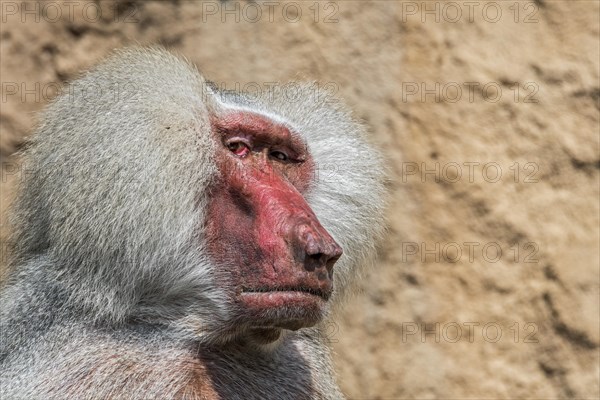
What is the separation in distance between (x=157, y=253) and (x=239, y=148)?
50cm

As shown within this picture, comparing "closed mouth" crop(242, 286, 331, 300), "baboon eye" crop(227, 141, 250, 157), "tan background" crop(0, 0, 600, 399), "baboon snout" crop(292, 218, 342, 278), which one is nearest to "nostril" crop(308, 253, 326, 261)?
"baboon snout" crop(292, 218, 342, 278)

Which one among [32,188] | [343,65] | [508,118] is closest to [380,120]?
[343,65]

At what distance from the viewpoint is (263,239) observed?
2.91m

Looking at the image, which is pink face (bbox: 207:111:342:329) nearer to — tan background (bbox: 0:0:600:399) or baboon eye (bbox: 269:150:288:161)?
baboon eye (bbox: 269:150:288:161)

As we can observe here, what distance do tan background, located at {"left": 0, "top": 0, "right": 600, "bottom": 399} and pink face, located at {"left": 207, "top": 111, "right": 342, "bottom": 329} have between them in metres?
1.73

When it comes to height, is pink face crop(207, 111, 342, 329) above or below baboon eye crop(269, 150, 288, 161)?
below

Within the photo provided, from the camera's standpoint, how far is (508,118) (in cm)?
481

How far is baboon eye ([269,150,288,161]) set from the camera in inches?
131

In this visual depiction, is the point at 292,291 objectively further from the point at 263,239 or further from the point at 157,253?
the point at 157,253

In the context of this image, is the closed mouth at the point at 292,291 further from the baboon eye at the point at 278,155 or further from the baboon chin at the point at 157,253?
the baboon eye at the point at 278,155

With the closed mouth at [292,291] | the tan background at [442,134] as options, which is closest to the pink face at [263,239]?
the closed mouth at [292,291]

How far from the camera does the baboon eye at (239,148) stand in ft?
10.5

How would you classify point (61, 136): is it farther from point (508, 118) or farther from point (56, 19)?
point (508, 118)

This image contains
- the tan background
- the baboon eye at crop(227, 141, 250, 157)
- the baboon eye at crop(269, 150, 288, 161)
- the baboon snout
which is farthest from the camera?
the tan background
